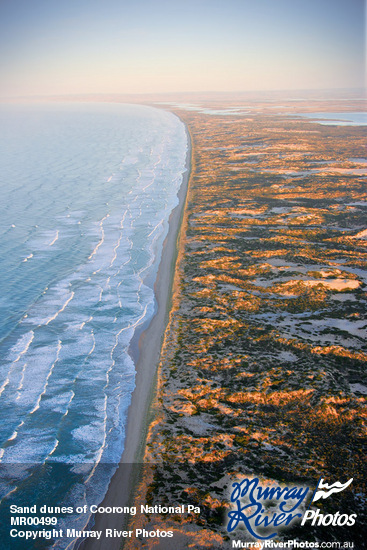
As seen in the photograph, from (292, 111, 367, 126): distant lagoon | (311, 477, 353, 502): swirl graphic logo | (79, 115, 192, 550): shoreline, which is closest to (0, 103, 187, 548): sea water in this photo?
(79, 115, 192, 550): shoreline

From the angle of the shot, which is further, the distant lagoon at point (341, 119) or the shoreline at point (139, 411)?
the distant lagoon at point (341, 119)

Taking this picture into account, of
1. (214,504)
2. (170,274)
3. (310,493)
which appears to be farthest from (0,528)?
(170,274)

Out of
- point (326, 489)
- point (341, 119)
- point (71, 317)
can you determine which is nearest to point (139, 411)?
point (326, 489)

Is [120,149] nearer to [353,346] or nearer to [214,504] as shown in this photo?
[353,346]

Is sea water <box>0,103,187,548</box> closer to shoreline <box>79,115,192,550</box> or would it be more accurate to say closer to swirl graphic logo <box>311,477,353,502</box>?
shoreline <box>79,115,192,550</box>

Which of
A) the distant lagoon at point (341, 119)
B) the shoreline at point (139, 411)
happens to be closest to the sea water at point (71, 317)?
the shoreline at point (139, 411)

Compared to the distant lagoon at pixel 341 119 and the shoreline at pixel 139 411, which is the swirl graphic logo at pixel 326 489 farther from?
the distant lagoon at pixel 341 119
